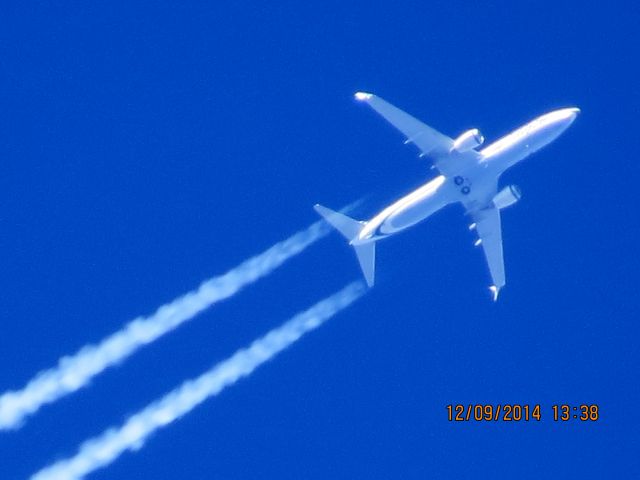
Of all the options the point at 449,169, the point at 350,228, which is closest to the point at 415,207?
the point at 449,169

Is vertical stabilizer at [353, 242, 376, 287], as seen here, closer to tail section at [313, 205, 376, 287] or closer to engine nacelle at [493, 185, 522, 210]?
tail section at [313, 205, 376, 287]

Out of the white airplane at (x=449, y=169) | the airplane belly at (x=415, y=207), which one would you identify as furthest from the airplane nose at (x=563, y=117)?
the airplane belly at (x=415, y=207)

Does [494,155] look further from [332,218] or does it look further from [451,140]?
[332,218]

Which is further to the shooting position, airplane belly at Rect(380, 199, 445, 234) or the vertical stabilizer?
the vertical stabilizer

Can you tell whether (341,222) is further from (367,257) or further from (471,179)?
(471,179)

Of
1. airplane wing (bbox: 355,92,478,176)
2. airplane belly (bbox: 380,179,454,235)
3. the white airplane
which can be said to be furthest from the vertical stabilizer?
airplane wing (bbox: 355,92,478,176)

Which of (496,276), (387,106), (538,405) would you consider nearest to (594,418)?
(538,405)

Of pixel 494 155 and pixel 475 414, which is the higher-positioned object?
pixel 494 155

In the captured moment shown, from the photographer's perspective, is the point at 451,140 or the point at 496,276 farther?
the point at 496,276
